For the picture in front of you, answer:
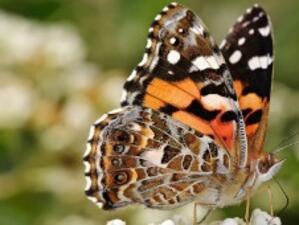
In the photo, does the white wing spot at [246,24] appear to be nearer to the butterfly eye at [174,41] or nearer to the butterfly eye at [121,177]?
the butterfly eye at [174,41]

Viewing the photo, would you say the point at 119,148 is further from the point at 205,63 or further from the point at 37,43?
the point at 37,43

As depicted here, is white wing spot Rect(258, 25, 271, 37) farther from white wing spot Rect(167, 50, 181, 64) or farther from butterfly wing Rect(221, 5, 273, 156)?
white wing spot Rect(167, 50, 181, 64)

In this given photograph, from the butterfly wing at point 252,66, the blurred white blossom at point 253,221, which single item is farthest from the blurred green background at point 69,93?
the blurred white blossom at point 253,221

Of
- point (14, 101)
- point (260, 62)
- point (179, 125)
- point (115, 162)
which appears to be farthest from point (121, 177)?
point (14, 101)

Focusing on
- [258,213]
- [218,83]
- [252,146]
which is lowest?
[258,213]

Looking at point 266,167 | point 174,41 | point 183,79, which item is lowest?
point 266,167

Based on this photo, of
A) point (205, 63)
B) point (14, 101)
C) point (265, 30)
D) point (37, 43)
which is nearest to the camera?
point (205, 63)

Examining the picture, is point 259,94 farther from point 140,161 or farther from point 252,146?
point 140,161

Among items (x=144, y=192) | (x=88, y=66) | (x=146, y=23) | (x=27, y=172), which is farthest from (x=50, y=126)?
(x=144, y=192)
